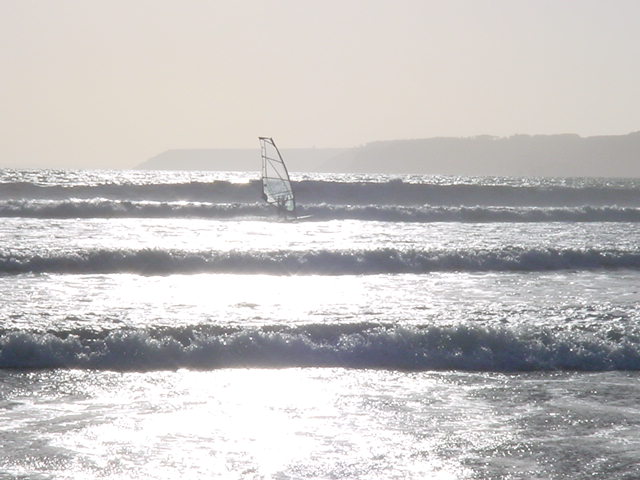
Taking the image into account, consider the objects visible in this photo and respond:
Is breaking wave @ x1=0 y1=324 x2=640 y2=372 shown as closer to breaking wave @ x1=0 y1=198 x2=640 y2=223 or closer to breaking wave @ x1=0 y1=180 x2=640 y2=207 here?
breaking wave @ x1=0 y1=198 x2=640 y2=223

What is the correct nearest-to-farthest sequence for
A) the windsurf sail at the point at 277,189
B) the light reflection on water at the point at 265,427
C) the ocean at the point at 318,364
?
the light reflection on water at the point at 265,427
the ocean at the point at 318,364
the windsurf sail at the point at 277,189

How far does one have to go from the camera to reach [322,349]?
9.89m

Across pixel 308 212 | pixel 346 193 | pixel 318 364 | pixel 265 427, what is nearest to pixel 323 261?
pixel 318 364

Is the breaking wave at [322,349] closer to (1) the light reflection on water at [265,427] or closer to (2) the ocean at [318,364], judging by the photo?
(2) the ocean at [318,364]

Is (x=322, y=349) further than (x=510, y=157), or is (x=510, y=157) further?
(x=510, y=157)

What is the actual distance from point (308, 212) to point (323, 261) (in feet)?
58.6

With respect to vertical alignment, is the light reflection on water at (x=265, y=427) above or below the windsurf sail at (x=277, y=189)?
below

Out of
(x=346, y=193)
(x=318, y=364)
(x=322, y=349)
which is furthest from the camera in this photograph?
(x=346, y=193)

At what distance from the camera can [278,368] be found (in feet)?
31.3

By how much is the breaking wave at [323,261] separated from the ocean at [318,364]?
61 millimetres

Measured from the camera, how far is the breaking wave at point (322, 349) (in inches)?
373

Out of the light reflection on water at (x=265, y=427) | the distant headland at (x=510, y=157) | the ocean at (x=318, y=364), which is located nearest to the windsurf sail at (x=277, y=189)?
the ocean at (x=318, y=364)

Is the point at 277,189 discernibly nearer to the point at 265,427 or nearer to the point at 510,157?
the point at 265,427

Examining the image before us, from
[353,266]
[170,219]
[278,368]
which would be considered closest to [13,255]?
[353,266]
